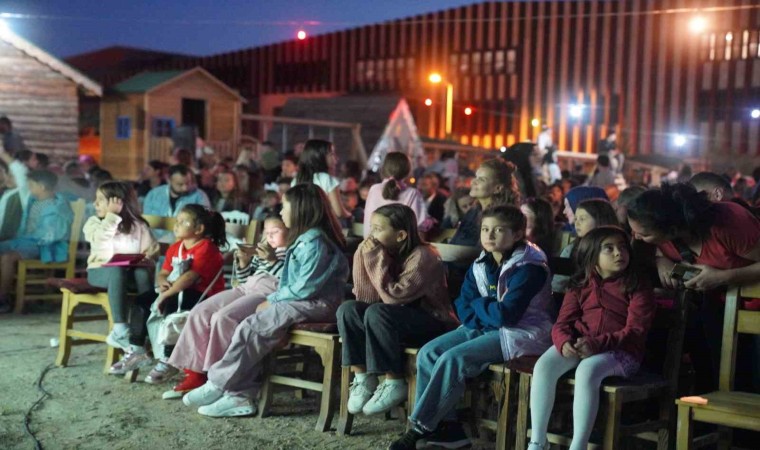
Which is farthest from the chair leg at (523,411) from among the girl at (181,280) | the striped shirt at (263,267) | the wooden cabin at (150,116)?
the wooden cabin at (150,116)

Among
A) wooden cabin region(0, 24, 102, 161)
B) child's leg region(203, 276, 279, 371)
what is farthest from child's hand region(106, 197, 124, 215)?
wooden cabin region(0, 24, 102, 161)

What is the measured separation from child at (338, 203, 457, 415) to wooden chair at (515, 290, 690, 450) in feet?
2.79

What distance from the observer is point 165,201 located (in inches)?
367

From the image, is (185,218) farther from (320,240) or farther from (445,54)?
(445,54)

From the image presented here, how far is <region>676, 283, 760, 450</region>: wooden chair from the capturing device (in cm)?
407

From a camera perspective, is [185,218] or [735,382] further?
[185,218]

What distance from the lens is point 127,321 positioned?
22.9 feet

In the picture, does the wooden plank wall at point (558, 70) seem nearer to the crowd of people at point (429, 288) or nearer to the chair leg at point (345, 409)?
the crowd of people at point (429, 288)

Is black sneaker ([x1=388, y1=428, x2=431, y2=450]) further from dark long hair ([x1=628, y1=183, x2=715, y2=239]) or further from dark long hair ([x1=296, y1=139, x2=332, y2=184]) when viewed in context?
dark long hair ([x1=296, y1=139, x2=332, y2=184])

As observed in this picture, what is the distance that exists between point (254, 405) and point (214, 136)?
18.8 meters

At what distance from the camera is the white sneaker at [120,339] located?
22.5 feet

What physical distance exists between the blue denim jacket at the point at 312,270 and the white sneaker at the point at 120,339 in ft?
4.44

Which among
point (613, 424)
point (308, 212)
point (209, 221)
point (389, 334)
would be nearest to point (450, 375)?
point (389, 334)

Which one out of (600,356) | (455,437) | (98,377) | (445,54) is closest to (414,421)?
(455,437)
